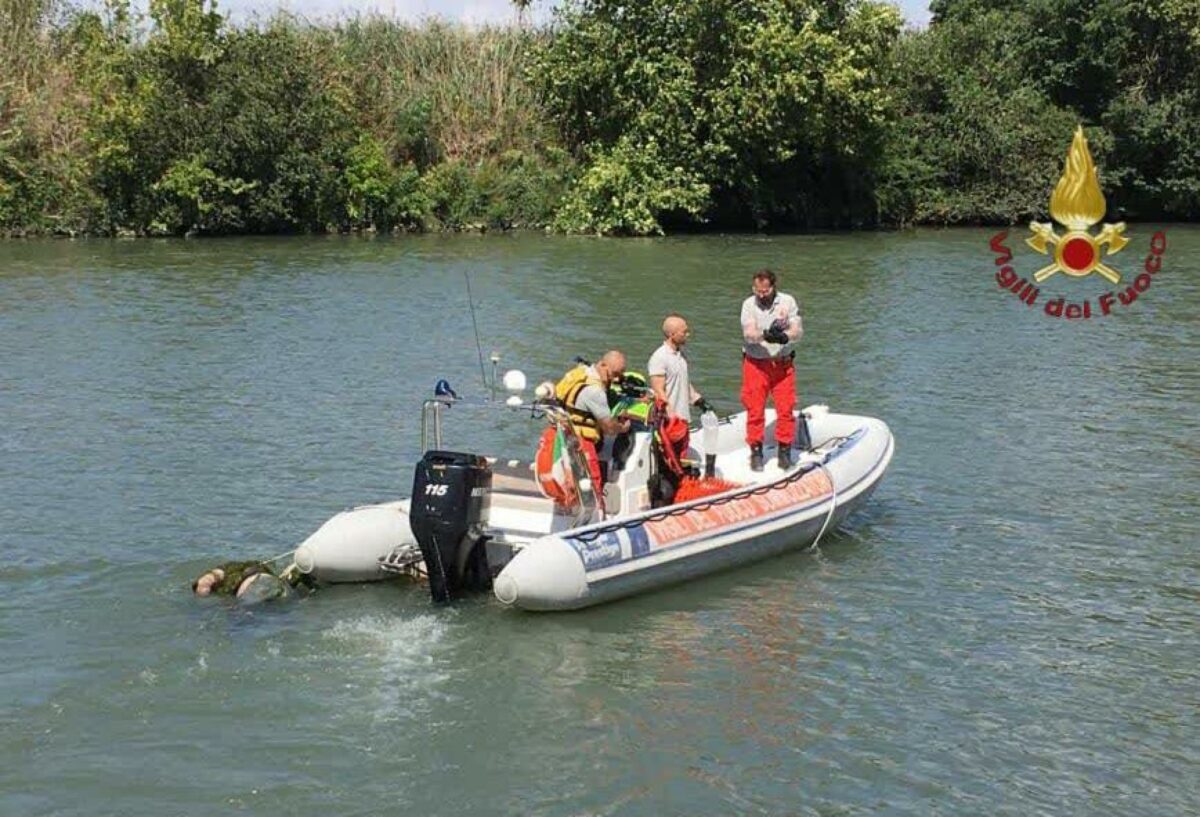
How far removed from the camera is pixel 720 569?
31.8 feet

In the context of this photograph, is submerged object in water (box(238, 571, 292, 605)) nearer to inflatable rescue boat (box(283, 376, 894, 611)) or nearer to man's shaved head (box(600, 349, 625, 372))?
inflatable rescue boat (box(283, 376, 894, 611))

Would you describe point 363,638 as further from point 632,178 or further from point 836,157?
point 836,157

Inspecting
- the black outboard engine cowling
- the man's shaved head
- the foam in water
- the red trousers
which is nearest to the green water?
the foam in water

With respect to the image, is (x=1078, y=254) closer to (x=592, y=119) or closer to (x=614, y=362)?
(x=592, y=119)

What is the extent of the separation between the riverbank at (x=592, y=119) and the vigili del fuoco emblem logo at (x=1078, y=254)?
5.35 m

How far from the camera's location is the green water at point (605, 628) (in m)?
6.98

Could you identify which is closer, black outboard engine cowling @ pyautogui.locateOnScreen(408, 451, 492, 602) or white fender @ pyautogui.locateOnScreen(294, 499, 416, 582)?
black outboard engine cowling @ pyautogui.locateOnScreen(408, 451, 492, 602)

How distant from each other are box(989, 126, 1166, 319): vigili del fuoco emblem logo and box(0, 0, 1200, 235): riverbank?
535 cm

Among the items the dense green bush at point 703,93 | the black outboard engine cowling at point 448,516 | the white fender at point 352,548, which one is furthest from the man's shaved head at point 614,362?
the dense green bush at point 703,93

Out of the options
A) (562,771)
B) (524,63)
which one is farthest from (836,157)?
(562,771)

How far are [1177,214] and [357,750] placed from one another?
3708 cm

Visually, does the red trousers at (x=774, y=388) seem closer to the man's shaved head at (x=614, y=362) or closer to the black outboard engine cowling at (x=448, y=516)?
the man's shaved head at (x=614, y=362)

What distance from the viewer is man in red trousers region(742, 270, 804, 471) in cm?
1069

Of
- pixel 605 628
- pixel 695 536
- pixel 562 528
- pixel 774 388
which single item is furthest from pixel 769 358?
pixel 605 628
